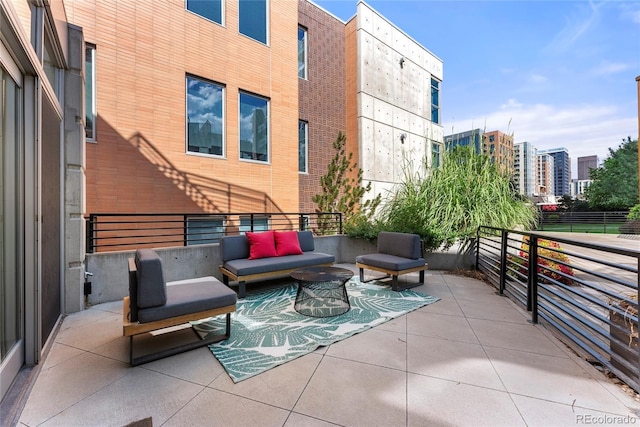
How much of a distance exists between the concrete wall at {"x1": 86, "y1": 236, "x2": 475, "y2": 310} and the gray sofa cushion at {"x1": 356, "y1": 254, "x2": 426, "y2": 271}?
5.13ft

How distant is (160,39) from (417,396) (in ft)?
25.4

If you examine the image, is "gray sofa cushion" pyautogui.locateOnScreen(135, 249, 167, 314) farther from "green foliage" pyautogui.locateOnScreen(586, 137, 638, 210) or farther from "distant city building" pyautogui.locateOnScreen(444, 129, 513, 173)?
"green foliage" pyautogui.locateOnScreen(586, 137, 638, 210)

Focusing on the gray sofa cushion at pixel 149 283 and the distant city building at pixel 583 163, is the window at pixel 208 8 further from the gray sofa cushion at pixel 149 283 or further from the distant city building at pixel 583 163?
the distant city building at pixel 583 163

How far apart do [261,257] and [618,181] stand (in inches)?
1190

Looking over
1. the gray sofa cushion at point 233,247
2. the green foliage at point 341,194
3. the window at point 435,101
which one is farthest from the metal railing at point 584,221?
the gray sofa cushion at point 233,247

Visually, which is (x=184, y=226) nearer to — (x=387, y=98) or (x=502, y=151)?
(x=502, y=151)

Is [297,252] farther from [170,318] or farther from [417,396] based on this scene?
[417,396]

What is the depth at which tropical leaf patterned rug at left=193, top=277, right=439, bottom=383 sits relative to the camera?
7.82 ft

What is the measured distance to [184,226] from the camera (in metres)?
5.05

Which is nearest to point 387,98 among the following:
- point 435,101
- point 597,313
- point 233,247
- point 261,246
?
point 435,101

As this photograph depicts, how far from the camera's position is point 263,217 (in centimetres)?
765

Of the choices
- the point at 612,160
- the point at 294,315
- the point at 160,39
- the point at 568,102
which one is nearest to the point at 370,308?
the point at 294,315

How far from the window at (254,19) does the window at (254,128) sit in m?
1.67

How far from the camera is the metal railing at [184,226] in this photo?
4924 millimetres
